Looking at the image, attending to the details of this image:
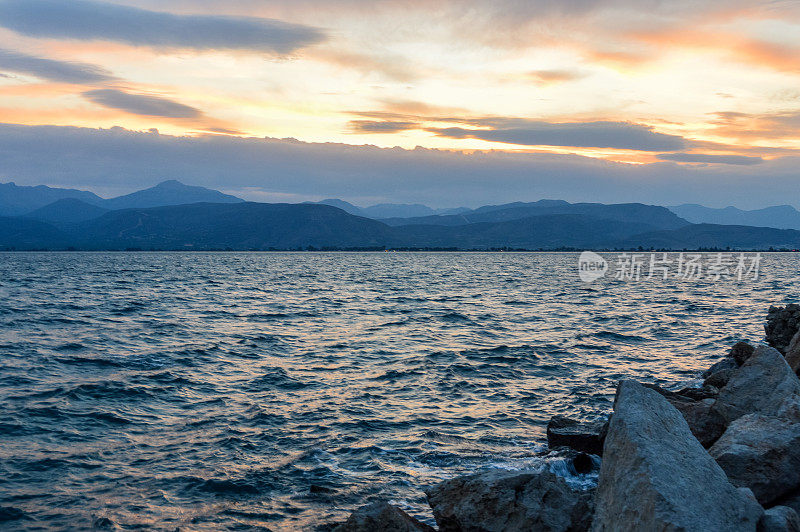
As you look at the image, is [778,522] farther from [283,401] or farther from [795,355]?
[283,401]

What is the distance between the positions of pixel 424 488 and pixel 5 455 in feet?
34.5

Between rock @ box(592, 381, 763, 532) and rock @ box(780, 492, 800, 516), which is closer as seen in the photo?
rock @ box(592, 381, 763, 532)

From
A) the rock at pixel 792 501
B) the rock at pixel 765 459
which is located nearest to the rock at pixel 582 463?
the rock at pixel 765 459

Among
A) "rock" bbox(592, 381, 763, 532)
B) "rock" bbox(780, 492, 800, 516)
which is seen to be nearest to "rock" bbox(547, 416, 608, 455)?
"rock" bbox(780, 492, 800, 516)

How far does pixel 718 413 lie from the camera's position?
46.2 feet

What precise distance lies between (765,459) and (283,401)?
14.1 meters

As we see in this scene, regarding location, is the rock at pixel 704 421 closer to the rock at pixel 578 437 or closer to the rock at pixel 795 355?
the rock at pixel 578 437

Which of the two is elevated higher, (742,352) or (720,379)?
(742,352)

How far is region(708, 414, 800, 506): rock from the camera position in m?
10.3

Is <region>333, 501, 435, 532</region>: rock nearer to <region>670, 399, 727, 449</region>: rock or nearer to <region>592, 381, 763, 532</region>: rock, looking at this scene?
<region>592, 381, 763, 532</region>: rock

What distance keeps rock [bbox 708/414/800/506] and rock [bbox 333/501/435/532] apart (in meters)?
5.90

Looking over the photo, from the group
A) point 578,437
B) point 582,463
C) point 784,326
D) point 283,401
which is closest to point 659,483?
point 582,463

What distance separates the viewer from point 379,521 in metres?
9.27

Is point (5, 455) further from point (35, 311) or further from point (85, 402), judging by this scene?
point (35, 311)
